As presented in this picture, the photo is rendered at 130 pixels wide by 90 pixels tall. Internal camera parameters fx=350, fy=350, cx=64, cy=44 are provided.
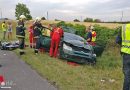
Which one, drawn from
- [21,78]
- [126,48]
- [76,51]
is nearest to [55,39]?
[76,51]

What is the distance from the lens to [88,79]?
10.4m

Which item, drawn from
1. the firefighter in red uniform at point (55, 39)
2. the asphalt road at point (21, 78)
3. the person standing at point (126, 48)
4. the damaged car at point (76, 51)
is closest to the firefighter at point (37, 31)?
the firefighter in red uniform at point (55, 39)

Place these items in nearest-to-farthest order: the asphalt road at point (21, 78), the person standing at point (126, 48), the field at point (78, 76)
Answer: the person standing at point (126, 48) < the asphalt road at point (21, 78) < the field at point (78, 76)

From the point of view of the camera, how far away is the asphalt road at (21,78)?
9.03 m

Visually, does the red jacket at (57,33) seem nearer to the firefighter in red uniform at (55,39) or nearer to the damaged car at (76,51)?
the firefighter in red uniform at (55,39)

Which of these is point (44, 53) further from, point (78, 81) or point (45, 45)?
point (78, 81)

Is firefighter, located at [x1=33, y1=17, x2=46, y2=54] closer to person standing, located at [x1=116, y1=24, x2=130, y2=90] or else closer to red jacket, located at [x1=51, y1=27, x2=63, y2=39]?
red jacket, located at [x1=51, y1=27, x2=63, y2=39]

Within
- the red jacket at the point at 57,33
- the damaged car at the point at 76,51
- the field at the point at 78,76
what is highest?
the red jacket at the point at 57,33

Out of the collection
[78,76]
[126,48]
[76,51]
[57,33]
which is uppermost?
[126,48]

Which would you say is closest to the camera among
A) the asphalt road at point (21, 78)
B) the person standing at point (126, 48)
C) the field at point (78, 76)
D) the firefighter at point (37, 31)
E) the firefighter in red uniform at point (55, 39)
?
the person standing at point (126, 48)

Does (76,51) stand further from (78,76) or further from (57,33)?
(78,76)

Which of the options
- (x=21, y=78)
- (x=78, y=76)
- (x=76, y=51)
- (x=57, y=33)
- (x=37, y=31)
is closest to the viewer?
(x=21, y=78)

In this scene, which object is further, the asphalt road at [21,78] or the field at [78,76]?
the field at [78,76]

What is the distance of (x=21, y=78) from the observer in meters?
10.3
